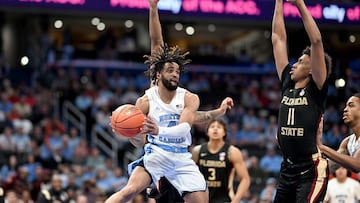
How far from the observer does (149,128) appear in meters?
7.58

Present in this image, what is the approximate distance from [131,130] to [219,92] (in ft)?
50.7

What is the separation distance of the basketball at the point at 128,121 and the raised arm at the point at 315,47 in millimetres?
1828

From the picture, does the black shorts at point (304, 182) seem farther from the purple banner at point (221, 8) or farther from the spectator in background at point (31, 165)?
the purple banner at point (221, 8)

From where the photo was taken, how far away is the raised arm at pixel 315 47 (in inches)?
276

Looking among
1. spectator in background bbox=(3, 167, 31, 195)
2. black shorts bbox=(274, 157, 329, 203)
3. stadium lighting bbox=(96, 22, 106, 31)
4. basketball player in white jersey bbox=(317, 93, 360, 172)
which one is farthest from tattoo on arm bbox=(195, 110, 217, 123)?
stadium lighting bbox=(96, 22, 106, 31)

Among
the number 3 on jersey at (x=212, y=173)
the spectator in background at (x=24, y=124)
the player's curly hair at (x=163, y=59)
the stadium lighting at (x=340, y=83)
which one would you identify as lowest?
the number 3 on jersey at (x=212, y=173)

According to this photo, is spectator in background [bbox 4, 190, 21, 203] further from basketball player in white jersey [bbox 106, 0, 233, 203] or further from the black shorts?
the black shorts

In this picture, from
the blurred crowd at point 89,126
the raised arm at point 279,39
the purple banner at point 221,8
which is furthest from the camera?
the purple banner at point 221,8

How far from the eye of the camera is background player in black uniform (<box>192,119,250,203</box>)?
9852 millimetres

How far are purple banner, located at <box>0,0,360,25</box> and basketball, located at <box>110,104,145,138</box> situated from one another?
29.6 ft

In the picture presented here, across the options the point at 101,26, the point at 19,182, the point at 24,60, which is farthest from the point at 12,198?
the point at 101,26

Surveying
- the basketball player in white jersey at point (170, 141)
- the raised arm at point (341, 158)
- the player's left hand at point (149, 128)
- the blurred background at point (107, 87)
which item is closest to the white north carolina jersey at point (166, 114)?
the basketball player in white jersey at point (170, 141)

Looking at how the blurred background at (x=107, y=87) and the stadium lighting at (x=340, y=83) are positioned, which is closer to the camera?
the blurred background at (x=107, y=87)

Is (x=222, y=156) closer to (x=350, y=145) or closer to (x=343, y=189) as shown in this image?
(x=350, y=145)
